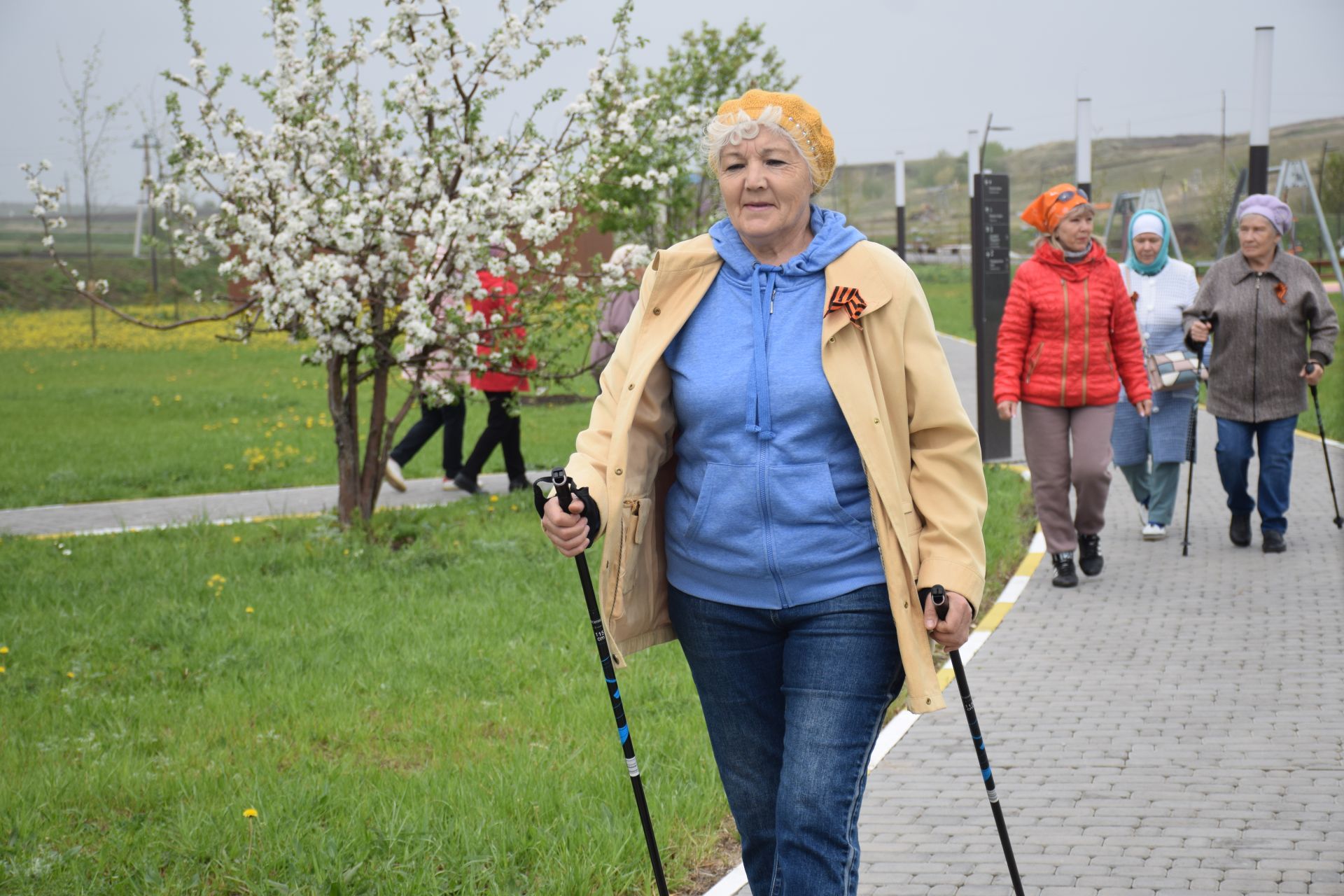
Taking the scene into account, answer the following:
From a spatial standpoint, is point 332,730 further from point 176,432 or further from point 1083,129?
point 1083,129

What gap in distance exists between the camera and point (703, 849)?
471cm

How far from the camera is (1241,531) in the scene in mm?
9602

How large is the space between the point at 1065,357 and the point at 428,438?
6.67 metres

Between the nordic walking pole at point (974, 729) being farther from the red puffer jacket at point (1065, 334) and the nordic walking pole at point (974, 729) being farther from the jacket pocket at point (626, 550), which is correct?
the red puffer jacket at point (1065, 334)

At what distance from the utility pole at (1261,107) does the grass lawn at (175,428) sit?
7710mm

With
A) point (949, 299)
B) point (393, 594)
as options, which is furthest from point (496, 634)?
point (949, 299)

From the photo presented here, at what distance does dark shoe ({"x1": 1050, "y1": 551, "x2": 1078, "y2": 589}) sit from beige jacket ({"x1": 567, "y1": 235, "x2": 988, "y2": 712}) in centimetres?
564

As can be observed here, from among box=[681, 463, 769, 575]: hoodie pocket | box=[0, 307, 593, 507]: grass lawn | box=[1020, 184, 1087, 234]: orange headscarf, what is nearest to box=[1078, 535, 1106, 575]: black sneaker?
box=[1020, 184, 1087, 234]: orange headscarf

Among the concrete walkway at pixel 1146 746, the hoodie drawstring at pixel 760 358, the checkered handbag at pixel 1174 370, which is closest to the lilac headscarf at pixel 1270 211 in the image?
the checkered handbag at pixel 1174 370

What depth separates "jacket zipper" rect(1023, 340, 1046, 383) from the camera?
8461mm

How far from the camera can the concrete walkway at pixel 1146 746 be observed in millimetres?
4500

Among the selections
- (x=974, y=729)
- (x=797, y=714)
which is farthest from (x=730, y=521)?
(x=974, y=729)

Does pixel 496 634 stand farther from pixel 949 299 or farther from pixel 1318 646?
pixel 949 299

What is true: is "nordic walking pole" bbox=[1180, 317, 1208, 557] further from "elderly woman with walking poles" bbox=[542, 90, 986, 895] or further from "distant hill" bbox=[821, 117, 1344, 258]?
"distant hill" bbox=[821, 117, 1344, 258]
